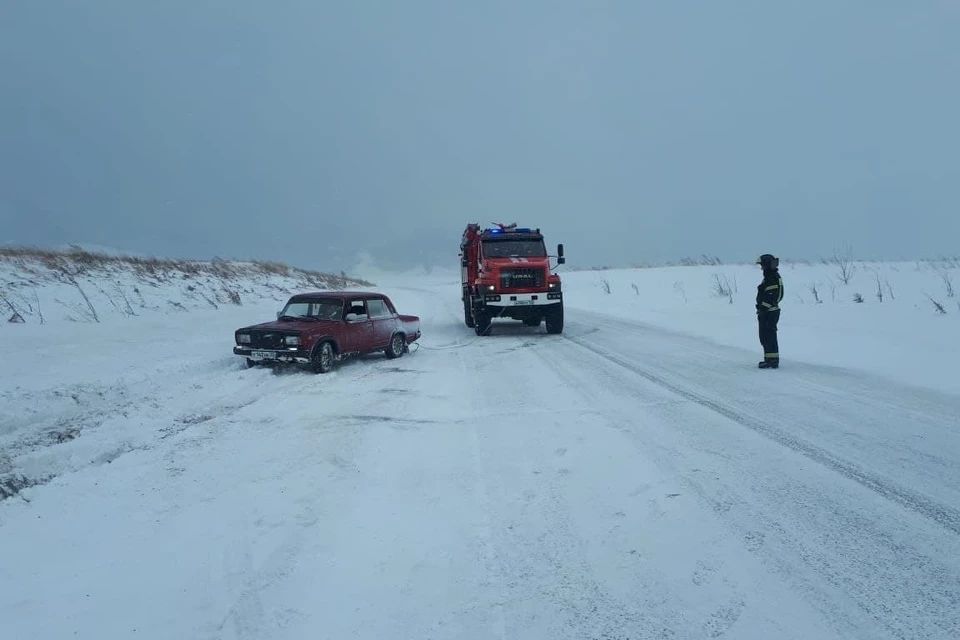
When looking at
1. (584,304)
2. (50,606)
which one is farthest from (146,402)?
(584,304)

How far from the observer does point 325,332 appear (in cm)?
1190

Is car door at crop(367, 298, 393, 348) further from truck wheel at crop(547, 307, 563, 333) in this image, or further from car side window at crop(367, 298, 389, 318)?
truck wheel at crop(547, 307, 563, 333)

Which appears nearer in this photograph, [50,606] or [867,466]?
[50,606]

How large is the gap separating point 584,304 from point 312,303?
22582mm

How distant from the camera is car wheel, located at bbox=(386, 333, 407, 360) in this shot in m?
13.8

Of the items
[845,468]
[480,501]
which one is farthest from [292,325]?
[845,468]

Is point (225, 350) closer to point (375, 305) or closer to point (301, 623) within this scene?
point (375, 305)

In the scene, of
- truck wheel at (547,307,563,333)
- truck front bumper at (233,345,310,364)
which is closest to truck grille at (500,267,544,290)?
truck wheel at (547,307,563,333)

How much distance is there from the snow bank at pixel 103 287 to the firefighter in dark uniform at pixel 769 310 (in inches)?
591

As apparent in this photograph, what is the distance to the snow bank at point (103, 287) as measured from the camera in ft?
53.2

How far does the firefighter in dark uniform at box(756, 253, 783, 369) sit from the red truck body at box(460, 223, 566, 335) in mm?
7258

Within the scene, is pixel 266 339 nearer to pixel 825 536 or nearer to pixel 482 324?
pixel 482 324

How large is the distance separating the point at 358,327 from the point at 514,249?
7.39m

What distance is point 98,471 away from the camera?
5906mm
